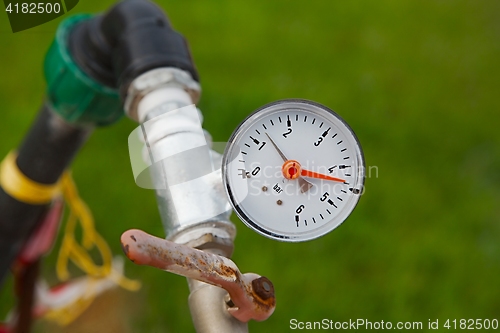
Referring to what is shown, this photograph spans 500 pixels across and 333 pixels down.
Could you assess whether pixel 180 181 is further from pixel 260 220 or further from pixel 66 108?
pixel 66 108

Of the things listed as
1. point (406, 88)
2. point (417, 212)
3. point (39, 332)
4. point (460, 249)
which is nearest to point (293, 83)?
point (406, 88)

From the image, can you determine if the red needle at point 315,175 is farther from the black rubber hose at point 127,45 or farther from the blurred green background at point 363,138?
the blurred green background at point 363,138

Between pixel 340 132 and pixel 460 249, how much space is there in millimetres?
1229

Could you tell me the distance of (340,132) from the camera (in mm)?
634

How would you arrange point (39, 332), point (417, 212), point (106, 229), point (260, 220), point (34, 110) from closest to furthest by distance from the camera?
point (260, 220), point (39, 332), point (106, 229), point (417, 212), point (34, 110)

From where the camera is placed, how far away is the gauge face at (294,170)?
621mm

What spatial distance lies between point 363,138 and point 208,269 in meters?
1.46

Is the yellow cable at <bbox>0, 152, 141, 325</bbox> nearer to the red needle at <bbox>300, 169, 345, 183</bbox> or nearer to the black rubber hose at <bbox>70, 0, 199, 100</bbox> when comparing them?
the black rubber hose at <bbox>70, 0, 199, 100</bbox>

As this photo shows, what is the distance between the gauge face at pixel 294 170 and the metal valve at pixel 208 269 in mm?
62

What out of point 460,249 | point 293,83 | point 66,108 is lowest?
point 460,249

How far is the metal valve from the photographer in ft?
1.54

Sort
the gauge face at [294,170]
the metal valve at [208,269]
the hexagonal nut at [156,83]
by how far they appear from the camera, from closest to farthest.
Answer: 1. the metal valve at [208,269]
2. the gauge face at [294,170]
3. the hexagonal nut at [156,83]

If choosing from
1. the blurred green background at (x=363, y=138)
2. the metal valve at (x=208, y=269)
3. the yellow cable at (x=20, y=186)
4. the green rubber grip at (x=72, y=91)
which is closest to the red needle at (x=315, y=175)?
the metal valve at (x=208, y=269)

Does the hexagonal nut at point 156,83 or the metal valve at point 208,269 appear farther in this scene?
the hexagonal nut at point 156,83
